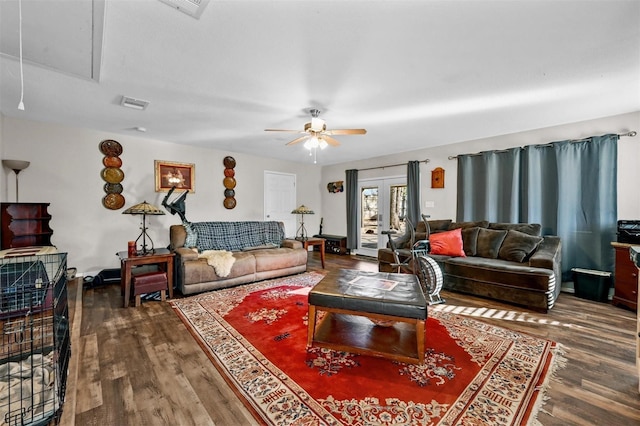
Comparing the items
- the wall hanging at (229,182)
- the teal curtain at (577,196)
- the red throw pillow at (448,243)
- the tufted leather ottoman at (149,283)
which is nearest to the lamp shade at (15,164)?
the tufted leather ottoman at (149,283)

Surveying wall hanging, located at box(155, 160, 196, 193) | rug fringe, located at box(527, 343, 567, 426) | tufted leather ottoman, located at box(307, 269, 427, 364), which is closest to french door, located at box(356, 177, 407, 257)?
tufted leather ottoman, located at box(307, 269, 427, 364)

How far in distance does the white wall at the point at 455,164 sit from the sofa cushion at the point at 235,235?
2.47 metres

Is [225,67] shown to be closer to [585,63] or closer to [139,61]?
[139,61]

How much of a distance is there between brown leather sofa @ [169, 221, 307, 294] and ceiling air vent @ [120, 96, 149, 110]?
5.91 ft

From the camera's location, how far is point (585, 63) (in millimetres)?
2170

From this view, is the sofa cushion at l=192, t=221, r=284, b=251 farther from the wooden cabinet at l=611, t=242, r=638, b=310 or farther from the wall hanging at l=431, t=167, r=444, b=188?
the wooden cabinet at l=611, t=242, r=638, b=310

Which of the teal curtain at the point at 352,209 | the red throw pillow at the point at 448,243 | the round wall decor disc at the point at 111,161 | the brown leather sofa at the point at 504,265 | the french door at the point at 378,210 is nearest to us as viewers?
the brown leather sofa at the point at 504,265

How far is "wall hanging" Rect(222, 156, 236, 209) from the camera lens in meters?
5.61

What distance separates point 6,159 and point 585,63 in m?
6.47

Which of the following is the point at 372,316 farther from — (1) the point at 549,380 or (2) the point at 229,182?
(2) the point at 229,182

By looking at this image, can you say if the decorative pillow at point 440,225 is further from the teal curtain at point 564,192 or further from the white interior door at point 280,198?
the white interior door at point 280,198

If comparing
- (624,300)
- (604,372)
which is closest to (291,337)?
(604,372)

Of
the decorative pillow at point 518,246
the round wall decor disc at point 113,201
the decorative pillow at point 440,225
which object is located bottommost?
the decorative pillow at point 518,246

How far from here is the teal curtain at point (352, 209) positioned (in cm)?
658
